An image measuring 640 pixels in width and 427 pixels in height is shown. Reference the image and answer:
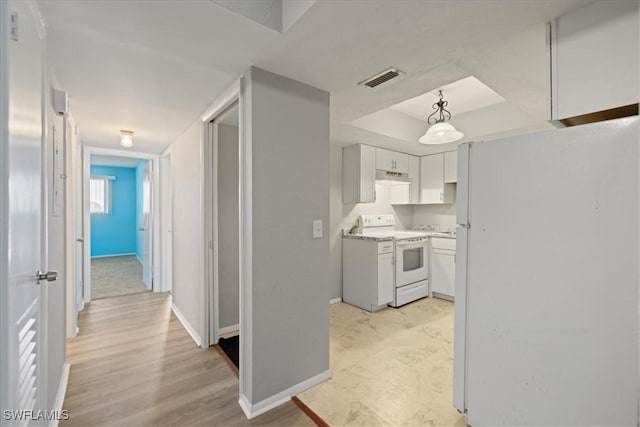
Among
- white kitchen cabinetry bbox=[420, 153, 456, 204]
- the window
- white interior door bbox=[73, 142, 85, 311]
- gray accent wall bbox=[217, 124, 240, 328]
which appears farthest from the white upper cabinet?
the window

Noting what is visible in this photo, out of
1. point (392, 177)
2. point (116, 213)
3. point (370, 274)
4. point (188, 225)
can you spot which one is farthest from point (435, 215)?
point (116, 213)

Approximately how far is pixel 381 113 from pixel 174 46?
2.38m

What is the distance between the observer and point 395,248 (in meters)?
3.58

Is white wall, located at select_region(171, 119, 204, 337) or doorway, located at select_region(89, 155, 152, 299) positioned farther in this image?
doorway, located at select_region(89, 155, 152, 299)

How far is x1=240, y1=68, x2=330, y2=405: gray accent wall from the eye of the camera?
1748 millimetres

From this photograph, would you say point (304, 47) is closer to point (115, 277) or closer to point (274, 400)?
point (274, 400)

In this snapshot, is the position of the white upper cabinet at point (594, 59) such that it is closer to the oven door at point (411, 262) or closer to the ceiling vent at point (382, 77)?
the ceiling vent at point (382, 77)

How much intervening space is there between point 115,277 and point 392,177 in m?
5.19

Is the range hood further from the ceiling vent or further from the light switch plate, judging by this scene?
the light switch plate

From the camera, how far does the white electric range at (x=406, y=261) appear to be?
3596 millimetres

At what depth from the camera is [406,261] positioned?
3762mm

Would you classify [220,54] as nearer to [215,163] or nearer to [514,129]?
[215,163]

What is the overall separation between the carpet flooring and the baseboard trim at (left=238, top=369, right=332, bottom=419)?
11.1ft

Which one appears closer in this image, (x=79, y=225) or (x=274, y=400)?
(x=274, y=400)
